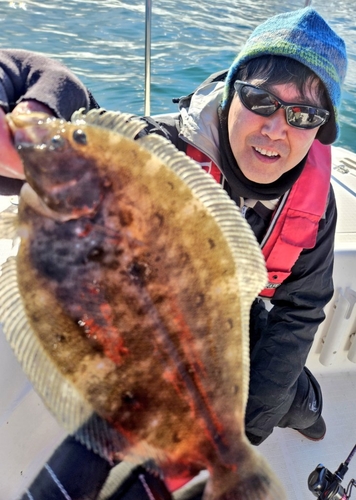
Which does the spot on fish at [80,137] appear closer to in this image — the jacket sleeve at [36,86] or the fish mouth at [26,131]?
the fish mouth at [26,131]

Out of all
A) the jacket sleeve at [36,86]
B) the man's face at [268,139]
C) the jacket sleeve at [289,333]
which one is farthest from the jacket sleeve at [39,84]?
the jacket sleeve at [289,333]

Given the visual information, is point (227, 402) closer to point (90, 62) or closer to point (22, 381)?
point (22, 381)

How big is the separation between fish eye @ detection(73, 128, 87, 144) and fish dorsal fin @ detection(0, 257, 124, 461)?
48 cm

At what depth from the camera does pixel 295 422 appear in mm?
3496

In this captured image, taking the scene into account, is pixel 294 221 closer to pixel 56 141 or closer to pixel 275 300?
pixel 275 300

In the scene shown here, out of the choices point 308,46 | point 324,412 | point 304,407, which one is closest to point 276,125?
point 308,46

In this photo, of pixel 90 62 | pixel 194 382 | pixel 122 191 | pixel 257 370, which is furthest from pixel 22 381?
pixel 90 62

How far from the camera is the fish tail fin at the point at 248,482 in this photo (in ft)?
5.86

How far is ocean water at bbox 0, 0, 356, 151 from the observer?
34.3 feet

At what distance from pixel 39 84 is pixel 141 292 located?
0.92 meters

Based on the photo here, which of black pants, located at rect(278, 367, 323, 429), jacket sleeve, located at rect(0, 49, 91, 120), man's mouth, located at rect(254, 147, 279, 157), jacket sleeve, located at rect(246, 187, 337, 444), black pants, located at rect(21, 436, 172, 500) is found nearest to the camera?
jacket sleeve, located at rect(0, 49, 91, 120)

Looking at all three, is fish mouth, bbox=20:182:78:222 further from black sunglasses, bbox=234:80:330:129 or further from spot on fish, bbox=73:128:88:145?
black sunglasses, bbox=234:80:330:129

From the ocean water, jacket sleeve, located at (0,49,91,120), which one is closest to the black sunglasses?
jacket sleeve, located at (0,49,91,120)

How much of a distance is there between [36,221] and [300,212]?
1.89 meters
